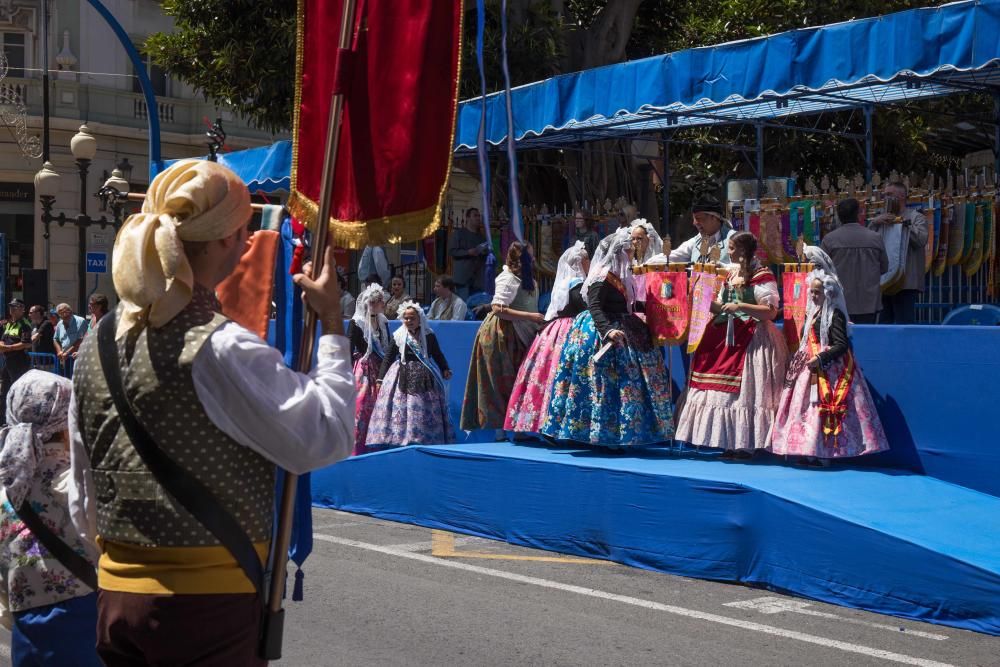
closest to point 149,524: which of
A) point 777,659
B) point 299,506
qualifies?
point 299,506

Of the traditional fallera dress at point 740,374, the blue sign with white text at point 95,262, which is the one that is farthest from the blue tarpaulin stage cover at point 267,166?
the traditional fallera dress at point 740,374

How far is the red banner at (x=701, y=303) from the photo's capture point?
9.34 m

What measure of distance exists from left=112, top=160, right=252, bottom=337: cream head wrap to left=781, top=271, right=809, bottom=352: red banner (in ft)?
22.0

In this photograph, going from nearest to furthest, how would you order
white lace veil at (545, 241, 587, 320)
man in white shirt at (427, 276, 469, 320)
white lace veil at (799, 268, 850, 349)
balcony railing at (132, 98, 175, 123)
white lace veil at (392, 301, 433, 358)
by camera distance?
1. white lace veil at (799, 268, 850, 349)
2. white lace veil at (545, 241, 587, 320)
3. white lace veil at (392, 301, 433, 358)
4. man in white shirt at (427, 276, 469, 320)
5. balcony railing at (132, 98, 175, 123)

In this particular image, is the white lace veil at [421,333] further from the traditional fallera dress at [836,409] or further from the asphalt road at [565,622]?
the traditional fallera dress at [836,409]

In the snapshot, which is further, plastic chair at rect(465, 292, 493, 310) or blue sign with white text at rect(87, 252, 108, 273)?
blue sign with white text at rect(87, 252, 108, 273)

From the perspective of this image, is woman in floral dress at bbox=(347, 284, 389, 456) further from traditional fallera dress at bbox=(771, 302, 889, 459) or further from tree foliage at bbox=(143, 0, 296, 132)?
tree foliage at bbox=(143, 0, 296, 132)

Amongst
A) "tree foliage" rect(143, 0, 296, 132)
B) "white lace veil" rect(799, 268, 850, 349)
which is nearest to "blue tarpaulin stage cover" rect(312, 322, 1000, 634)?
"white lace veil" rect(799, 268, 850, 349)

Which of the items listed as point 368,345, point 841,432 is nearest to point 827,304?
point 841,432

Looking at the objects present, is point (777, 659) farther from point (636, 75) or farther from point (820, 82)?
point (636, 75)

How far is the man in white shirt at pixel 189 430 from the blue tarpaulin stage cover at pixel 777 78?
27.8 ft

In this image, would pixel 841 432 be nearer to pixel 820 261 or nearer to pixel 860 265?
pixel 820 261

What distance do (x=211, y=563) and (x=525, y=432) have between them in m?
7.72

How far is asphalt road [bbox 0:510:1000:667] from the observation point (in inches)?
239
